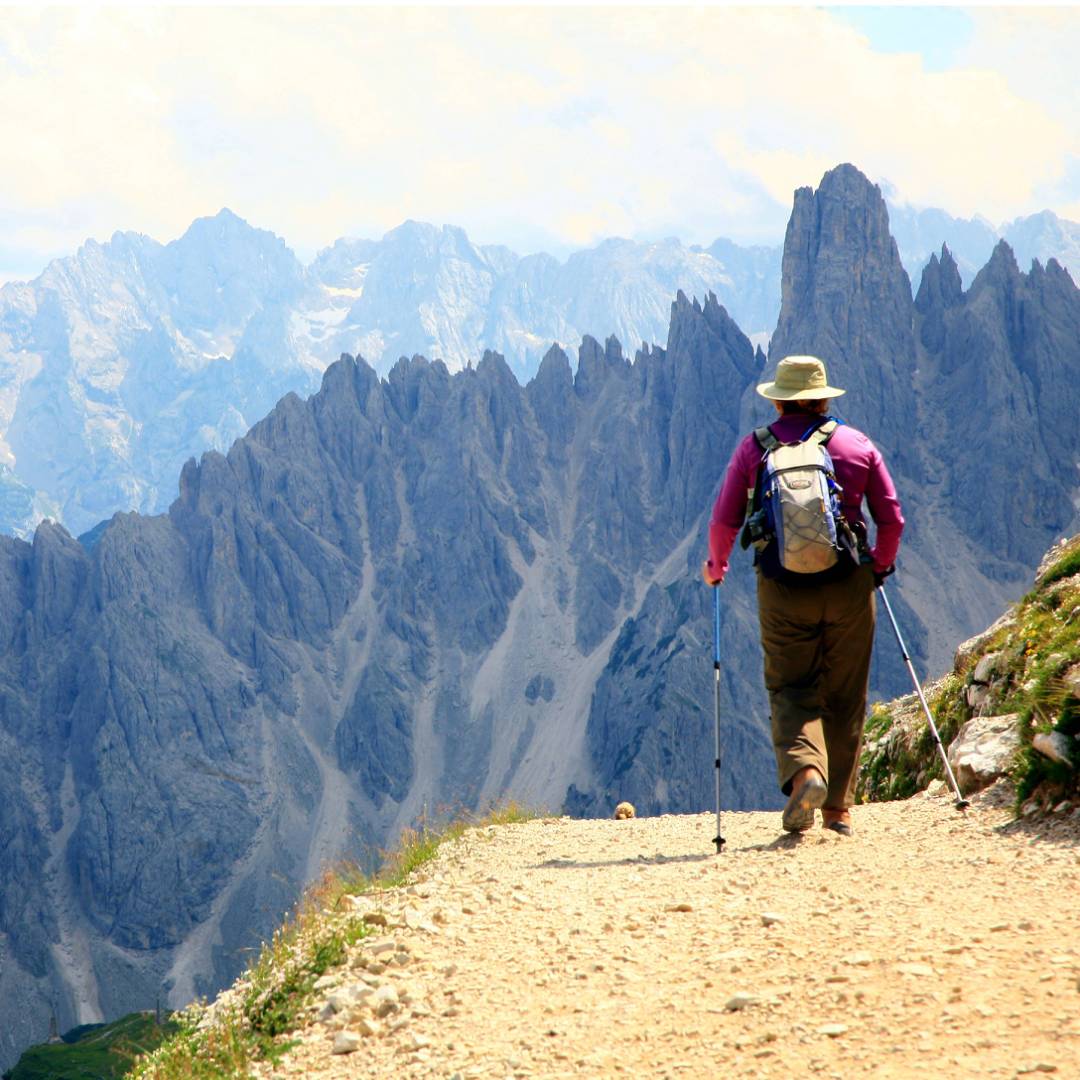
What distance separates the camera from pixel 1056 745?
8727mm

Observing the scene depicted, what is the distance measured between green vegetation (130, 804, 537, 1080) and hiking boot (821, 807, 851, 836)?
425 cm

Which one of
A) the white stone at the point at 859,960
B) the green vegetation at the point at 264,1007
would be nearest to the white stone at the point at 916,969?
the white stone at the point at 859,960

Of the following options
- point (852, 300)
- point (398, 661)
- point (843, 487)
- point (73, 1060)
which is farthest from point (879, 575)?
point (398, 661)

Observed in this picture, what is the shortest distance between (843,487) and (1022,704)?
98.1 inches

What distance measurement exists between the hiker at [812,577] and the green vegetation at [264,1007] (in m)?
4.06

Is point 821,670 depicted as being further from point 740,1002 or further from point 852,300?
point 852,300

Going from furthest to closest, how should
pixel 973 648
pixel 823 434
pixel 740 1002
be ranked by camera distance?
1. pixel 973 648
2. pixel 823 434
3. pixel 740 1002

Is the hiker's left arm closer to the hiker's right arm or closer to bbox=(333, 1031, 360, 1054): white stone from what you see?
the hiker's right arm

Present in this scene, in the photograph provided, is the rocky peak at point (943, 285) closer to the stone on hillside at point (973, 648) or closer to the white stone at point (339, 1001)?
the stone on hillside at point (973, 648)

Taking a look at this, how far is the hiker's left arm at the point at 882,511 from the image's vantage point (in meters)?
10.0

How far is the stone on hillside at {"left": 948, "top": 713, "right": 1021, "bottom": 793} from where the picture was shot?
417 inches

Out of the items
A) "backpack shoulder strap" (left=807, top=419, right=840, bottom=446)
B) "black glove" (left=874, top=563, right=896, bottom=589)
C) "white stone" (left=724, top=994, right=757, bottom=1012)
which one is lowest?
"white stone" (left=724, top=994, right=757, bottom=1012)

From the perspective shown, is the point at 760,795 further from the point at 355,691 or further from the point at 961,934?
the point at 961,934

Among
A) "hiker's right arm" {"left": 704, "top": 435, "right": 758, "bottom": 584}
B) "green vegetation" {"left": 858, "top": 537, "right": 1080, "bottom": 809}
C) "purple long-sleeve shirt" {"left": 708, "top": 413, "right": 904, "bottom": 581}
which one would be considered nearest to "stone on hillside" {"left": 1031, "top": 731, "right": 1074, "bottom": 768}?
"green vegetation" {"left": 858, "top": 537, "right": 1080, "bottom": 809}
